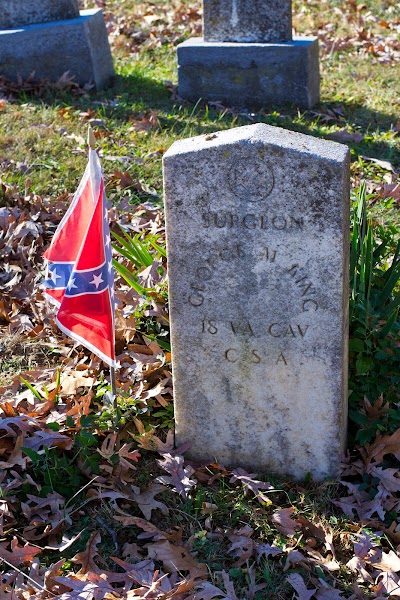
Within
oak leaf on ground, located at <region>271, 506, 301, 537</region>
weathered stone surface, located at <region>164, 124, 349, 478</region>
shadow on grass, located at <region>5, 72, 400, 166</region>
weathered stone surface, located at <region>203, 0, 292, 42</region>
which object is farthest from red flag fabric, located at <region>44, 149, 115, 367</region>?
weathered stone surface, located at <region>203, 0, 292, 42</region>

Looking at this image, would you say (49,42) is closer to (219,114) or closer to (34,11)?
(34,11)

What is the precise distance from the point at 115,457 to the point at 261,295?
0.97 meters

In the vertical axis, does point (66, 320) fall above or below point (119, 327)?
above

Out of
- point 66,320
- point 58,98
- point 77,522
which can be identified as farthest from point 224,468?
point 58,98

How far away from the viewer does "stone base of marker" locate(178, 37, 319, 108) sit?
7.47 m

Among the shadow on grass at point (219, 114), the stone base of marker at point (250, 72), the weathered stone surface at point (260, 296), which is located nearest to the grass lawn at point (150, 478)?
the weathered stone surface at point (260, 296)

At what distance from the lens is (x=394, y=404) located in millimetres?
3756

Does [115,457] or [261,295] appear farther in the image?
[115,457]

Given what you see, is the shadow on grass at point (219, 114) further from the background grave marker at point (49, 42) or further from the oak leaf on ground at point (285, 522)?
the oak leaf on ground at point (285, 522)

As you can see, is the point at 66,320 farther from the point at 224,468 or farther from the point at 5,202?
the point at 5,202

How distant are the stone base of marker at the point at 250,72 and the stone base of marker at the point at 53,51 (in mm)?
913

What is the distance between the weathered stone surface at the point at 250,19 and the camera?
295 inches

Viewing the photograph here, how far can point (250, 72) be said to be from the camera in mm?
7621

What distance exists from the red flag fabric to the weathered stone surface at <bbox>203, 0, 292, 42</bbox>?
4745 millimetres
